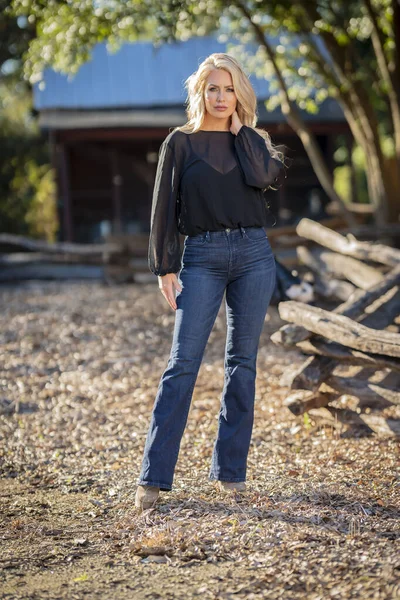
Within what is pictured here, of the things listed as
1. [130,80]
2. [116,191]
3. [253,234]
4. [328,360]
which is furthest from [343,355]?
[130,80]

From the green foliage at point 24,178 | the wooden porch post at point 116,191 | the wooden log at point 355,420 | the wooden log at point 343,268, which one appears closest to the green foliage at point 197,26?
the wooden log at point 343,268

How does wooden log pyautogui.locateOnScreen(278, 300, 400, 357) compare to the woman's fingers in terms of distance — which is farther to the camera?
wooden log pyautogui.locateOnScreen(278, 300, 400, 357)

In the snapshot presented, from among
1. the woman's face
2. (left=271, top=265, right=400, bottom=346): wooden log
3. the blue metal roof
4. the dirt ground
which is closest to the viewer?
the dirt ground

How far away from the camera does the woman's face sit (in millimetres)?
3893

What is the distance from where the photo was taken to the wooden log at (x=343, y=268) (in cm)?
744

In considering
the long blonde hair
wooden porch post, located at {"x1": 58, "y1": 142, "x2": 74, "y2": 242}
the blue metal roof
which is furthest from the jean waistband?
wooden porch post, located at {"x1": 58, "y1": 142, "x2": 74, "y2": 242}

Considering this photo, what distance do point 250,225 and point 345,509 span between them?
1.38 m

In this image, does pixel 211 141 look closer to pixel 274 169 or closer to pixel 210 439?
pixel 274 169

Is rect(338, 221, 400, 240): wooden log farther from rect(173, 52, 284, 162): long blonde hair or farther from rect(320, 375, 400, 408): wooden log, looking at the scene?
rect(173, 52, 284, 162): long blonde hair

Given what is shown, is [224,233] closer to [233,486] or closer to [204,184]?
[204,184]

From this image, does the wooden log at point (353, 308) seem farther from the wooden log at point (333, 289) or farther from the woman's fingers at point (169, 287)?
the woman's fingers at point (169, 287)

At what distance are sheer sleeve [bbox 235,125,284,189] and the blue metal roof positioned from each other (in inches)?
631

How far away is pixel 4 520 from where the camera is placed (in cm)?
412

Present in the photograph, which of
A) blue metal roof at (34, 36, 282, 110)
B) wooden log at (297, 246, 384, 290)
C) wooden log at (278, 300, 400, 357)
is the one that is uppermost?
blue metal roof at (34, 36, 282, 110)
